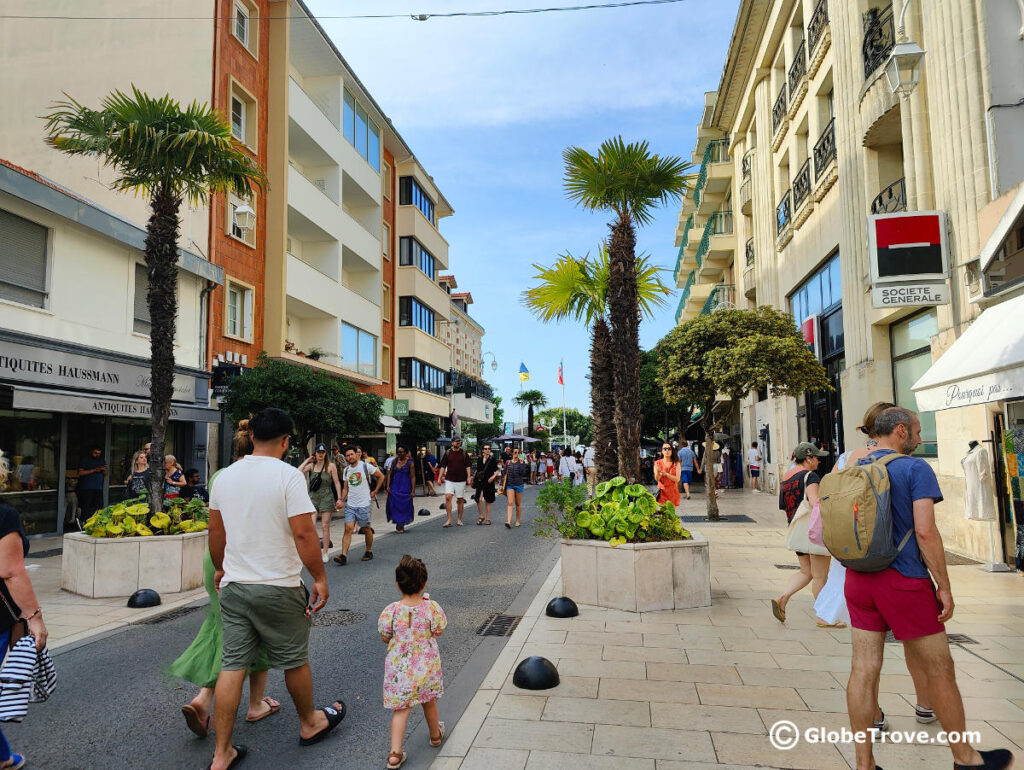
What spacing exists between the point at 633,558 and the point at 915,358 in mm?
8211

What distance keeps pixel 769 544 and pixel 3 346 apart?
13335 millimetres

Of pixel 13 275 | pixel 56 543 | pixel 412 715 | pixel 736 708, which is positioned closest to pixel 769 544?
pixel 736 708

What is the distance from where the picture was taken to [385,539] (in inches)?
545

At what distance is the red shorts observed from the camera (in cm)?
Answer: 336

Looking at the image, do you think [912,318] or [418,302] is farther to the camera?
[418,302]

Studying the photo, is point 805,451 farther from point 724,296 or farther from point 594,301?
point 724,296

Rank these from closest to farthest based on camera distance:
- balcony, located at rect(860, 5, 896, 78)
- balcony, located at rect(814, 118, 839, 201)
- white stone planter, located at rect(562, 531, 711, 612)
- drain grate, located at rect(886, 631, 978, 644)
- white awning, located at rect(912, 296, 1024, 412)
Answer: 1. drain grate, located at rect(886, 631, 978, 644)
2. white awning, located at rect(912, 296, 1024, 412)
3. white stone planter, located at rect(562, 531, 711, 612)
4. balcony, located at rect(860, 5, 896, 78)
5. balcony, located at rect(814, 118, 839, 201)

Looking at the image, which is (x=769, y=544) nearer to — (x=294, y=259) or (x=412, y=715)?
(x=412, y=715)

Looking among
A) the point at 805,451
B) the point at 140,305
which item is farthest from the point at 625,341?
the point at 140,305

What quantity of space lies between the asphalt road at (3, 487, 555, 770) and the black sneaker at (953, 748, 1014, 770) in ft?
8.53

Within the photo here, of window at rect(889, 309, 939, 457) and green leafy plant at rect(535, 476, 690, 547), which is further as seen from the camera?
window at rect(889, 309, 939, 457)

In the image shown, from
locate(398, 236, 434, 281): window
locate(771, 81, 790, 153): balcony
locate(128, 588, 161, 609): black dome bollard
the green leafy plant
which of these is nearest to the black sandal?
the green leafy plant

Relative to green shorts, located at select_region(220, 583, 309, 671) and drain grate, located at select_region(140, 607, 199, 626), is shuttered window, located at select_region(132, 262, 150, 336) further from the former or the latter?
green shorts, located at select_region(220, 583, 309, 671)

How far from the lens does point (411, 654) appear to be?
387 cm
